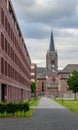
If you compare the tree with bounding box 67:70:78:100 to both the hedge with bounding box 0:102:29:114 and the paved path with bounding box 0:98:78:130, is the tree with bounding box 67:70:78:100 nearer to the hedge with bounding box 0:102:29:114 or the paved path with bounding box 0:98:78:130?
the hedge with bounding box 0:102:29:114

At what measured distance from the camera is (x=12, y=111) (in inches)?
1529

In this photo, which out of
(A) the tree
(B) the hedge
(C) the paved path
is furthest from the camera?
(A) the tree

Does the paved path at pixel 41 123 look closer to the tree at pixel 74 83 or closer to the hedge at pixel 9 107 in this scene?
the hedge at pixel 9 107

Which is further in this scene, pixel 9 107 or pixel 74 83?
pixel 74 83

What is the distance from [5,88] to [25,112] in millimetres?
30909

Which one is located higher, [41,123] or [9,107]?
[9,107]

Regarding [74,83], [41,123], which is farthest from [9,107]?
[74,83]

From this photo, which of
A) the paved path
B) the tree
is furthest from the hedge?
the tree

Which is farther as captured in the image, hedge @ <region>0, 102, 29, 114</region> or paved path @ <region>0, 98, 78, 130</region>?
hedge @ <region>0, 102, 29, 114</region>

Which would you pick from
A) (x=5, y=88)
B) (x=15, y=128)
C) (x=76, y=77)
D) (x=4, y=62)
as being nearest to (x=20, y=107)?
(x=15, y=128)

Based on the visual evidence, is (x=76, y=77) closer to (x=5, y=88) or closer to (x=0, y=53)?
(x=5, y=88)

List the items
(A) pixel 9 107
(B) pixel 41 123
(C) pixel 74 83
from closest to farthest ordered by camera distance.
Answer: (B) pixel 41 123
(A) pixel 9 107
(C) pixel 74 83

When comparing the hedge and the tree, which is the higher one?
the tree

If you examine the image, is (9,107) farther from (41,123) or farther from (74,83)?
(74,83)
